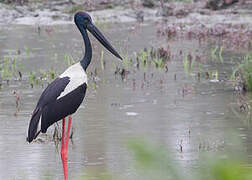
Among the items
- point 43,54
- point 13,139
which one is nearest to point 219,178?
point 13,139

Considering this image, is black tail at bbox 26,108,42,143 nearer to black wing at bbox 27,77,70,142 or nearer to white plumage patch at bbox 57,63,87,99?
black wing at bbox 27,77,70,142

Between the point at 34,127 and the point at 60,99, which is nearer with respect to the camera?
the point at 34,127

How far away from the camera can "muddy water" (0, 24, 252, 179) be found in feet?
18.5

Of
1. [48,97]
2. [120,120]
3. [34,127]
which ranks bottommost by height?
[120,120]

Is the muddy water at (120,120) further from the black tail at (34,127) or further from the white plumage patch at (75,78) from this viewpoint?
the white plumage patch at (75,78)

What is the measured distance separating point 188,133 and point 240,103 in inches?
69.6

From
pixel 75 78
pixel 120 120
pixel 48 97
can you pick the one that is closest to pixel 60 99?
pixel 48 97

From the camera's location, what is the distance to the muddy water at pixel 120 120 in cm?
562

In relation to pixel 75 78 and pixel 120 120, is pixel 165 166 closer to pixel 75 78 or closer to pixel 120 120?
pixel 75 78

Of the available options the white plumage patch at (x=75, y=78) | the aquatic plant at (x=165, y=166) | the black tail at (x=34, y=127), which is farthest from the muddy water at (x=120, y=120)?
the aquatic plant at (x=165, y=166)

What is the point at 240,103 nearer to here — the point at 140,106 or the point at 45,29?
the point at 140,106

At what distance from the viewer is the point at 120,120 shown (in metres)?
7.63

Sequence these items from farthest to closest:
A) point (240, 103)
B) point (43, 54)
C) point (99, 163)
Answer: point (43, 54), point (240, 103), point (99, 163)

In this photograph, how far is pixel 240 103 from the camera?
8406mm
